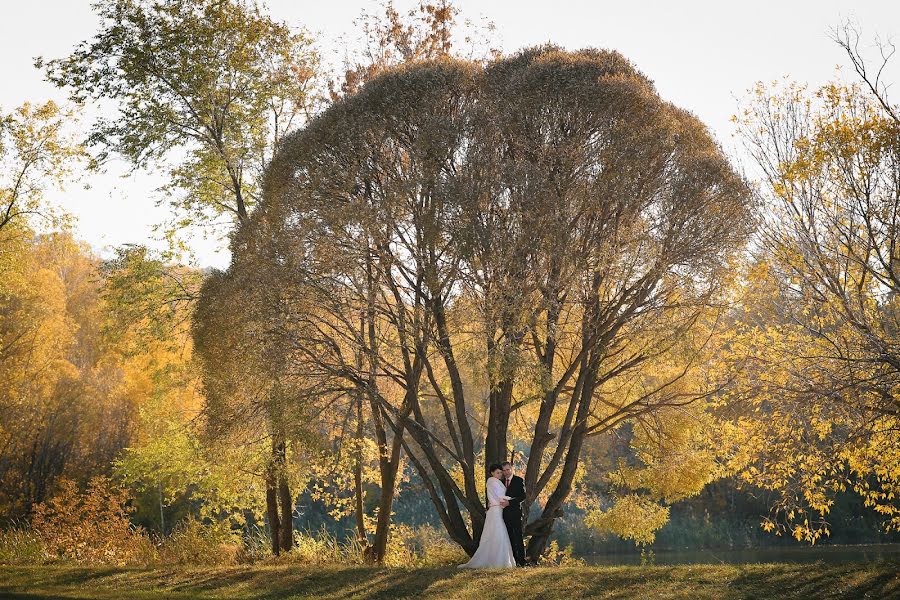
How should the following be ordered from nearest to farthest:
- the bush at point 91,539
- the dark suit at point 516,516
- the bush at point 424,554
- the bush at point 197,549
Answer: the dark suit at point 516,516 < the bush at point 424,554 < the bush at point 197,549 < the bush at point 91,539

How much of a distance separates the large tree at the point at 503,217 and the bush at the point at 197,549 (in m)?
4.50

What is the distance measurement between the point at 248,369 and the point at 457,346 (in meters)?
3.36

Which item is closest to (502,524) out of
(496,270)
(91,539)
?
(496,270)

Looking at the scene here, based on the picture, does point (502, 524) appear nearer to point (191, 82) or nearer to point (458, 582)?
point (458, 582)

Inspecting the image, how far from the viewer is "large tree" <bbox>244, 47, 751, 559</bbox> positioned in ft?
45.0

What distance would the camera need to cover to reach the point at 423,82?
14586mm

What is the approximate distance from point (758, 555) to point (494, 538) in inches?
547

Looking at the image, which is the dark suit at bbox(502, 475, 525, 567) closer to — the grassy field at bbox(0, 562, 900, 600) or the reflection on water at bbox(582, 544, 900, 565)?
the grassy field at bbox(0, 562, 900, 600)

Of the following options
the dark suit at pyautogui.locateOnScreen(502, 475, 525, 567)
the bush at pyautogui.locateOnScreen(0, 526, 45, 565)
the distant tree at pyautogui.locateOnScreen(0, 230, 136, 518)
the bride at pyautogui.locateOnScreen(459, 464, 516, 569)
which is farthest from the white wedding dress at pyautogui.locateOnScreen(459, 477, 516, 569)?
the distant tree at pyautogui.locateOnScreen(0, 230, 136, 518)

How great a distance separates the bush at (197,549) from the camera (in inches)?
666

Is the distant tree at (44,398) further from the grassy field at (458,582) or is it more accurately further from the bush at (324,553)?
the grassy field at (458,582)

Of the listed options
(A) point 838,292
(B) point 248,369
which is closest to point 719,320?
(A) point 838,292

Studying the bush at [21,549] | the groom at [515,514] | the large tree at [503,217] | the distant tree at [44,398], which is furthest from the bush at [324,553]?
the distant tree at [44,398]

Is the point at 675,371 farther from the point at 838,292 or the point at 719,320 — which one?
the point at 838,292
